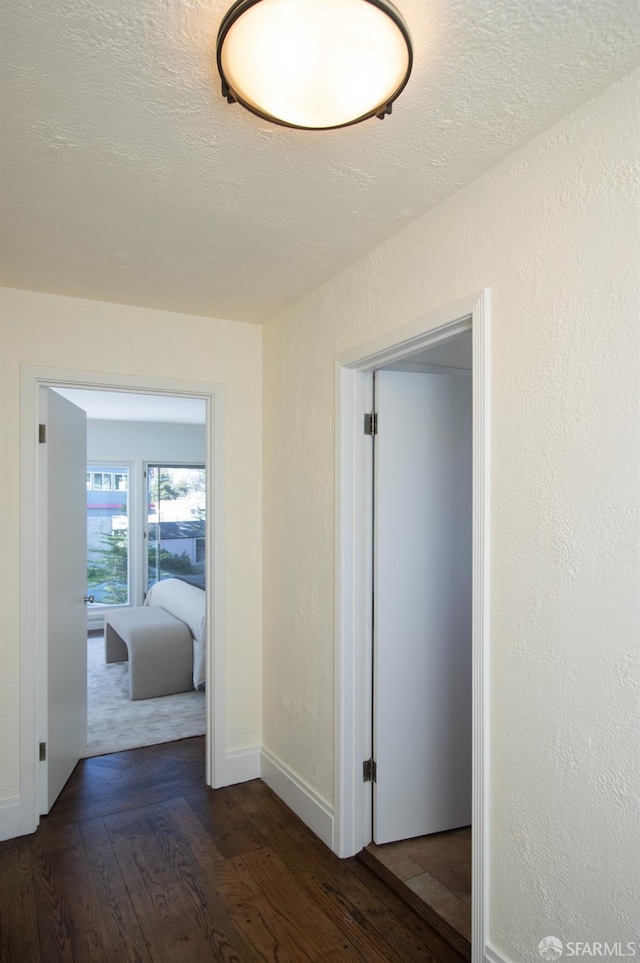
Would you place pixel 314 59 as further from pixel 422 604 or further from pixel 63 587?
pixel 63 587

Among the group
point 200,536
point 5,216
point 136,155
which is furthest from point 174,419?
point 136,155

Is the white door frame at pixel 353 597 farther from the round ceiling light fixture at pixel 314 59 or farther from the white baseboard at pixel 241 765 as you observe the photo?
the round ceiling light fixture at pixel 314 59

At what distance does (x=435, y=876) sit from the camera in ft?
7.74

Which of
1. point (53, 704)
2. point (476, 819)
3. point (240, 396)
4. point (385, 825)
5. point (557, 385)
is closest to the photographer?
point (557, 385)

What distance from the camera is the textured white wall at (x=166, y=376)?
2.74 meters

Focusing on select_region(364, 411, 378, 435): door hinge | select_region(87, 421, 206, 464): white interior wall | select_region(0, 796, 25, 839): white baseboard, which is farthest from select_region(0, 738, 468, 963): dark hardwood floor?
select_region(87, 421, 206, 464): white interior wall

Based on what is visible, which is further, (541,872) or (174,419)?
(174,419)

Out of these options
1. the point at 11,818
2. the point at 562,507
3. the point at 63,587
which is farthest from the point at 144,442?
the point at 562,507

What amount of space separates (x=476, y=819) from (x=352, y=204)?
1.99 m

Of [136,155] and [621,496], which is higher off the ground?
[136,155]

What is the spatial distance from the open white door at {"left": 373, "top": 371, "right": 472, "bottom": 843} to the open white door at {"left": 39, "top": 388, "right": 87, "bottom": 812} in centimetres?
163

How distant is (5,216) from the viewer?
2051 millimetres

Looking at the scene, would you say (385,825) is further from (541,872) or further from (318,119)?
(318,119)

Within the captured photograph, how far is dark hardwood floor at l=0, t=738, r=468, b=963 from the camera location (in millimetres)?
2016
